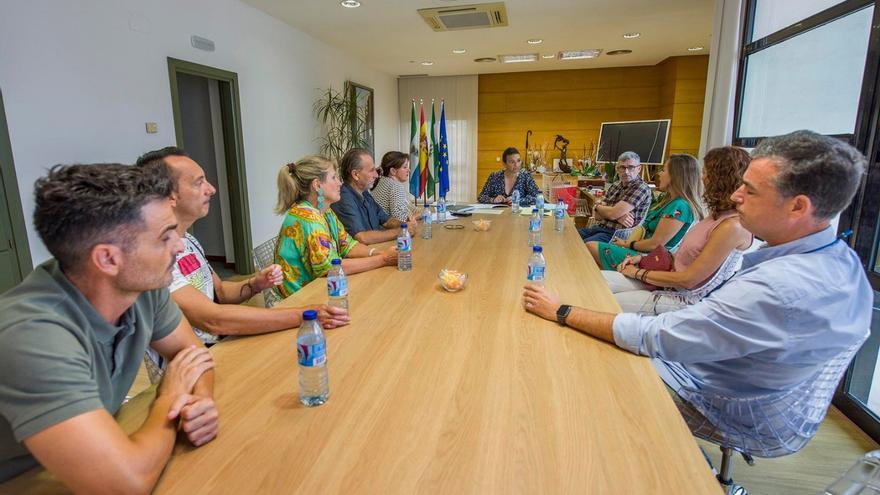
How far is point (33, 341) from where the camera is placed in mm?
749

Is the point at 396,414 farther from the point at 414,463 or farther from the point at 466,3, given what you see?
the point at 466,3

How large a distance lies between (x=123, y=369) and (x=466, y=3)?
14.0 feet

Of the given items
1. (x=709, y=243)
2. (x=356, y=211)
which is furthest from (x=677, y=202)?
(x=356, y=211)

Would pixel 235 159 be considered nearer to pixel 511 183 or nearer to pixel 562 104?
pixel 511 183

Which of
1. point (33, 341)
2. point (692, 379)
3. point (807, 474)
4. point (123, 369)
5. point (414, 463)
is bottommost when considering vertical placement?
point (807, 474)

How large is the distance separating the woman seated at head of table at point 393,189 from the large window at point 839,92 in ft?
8.77

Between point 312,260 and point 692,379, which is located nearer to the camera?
point 692,379

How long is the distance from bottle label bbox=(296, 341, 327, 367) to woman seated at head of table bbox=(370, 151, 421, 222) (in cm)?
256

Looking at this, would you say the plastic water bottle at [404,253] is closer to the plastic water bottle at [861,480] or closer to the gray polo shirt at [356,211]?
the gray polo shirt at [356,211]

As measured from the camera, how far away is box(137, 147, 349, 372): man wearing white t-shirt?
1.44m

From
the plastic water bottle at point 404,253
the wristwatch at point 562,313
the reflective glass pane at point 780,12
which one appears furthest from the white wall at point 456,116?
the wristwatch at point 562,313

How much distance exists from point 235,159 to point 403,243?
2970 mm

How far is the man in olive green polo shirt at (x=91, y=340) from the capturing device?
729 mm

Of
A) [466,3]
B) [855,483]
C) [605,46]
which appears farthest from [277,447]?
[605,46]
